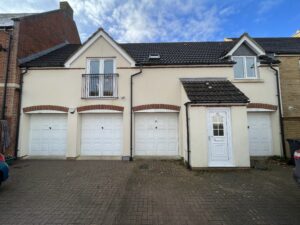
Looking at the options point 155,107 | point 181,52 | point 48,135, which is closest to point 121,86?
point 155,107

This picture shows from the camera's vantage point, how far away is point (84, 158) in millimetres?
9828

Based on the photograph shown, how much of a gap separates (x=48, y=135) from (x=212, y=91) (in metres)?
9.01

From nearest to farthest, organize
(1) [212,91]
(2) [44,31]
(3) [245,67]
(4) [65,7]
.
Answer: (1) [212,91]
(3) [245,67]
(2) [44,31]
(4) [65,7]

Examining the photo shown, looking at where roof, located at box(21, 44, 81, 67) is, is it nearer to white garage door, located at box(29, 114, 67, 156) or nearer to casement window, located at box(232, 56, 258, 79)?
white garage door, located at box(29, 114, 67, 156)

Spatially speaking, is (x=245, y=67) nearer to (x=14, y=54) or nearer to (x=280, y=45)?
(x=280, y=45)

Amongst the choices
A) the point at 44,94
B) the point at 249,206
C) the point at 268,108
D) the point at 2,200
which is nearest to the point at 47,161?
the point at 44,94

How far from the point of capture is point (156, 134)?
1011 cm

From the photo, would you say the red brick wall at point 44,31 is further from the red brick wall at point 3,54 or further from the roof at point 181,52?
the roof at point 181,52

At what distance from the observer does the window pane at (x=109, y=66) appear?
10.4 metres

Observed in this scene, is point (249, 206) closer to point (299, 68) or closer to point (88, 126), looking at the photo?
point (88, 126)

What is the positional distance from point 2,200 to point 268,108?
12.0 m

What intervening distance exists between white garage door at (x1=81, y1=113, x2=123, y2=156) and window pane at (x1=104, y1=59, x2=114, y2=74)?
2430 mm

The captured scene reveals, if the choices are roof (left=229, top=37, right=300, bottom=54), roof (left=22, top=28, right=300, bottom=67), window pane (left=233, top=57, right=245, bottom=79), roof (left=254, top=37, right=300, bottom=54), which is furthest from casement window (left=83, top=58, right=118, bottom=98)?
roof (left=254, top=37, right=300, bottom=54)

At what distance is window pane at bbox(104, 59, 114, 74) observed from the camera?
1035 centimetres
